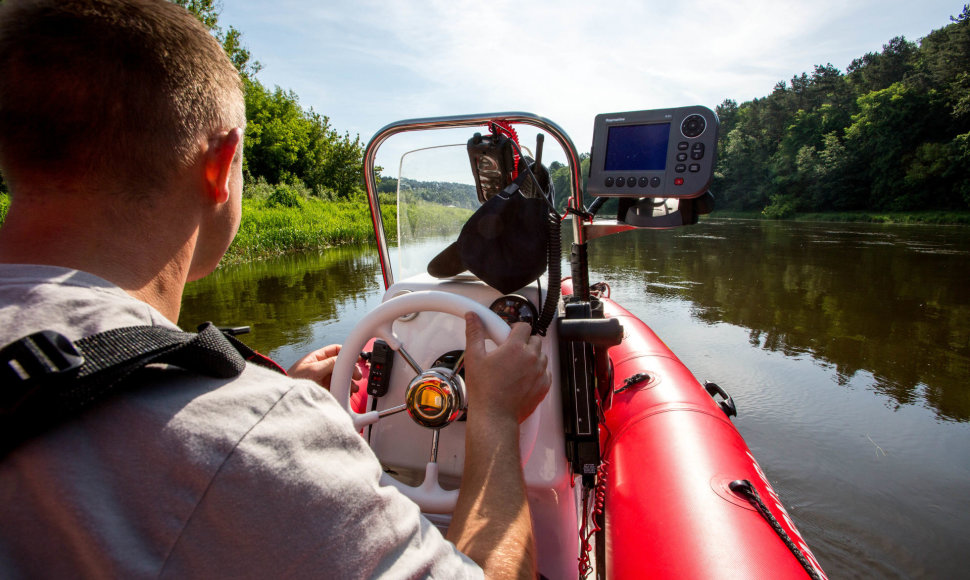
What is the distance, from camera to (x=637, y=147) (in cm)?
197

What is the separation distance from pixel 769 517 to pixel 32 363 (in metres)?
1.88

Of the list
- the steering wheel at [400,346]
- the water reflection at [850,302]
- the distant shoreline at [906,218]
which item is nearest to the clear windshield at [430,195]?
the steering wheel at [400,346]

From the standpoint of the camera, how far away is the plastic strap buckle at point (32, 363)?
1.43 ft

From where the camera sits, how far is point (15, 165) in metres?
0.63

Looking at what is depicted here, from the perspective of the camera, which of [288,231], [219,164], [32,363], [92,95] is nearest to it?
[32,363]

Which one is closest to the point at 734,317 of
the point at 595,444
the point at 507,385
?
the point at 595,444

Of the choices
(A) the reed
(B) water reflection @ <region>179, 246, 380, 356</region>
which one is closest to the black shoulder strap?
(B) water reflection @ <region>179, 246, 380, 356</region>

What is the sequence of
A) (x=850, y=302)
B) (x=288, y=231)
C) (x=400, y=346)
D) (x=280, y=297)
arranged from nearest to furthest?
1. (x=400, y=346)
2. (x=850, y=302)
3. (x=280, y=297)
4. (x=288, y=231)

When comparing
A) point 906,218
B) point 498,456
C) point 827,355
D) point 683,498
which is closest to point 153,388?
point 498,456

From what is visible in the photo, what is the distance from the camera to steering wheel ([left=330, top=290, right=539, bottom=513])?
126cm

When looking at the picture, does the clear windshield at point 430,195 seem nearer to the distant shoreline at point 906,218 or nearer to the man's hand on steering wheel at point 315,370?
the man's hand on steering wheel at point 315,370

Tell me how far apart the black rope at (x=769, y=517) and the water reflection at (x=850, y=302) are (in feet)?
11.7

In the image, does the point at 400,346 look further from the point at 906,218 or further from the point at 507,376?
Answer: the point at 906,218

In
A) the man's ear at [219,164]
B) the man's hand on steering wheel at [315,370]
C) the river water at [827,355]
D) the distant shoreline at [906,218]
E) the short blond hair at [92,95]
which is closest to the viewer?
the short blond hair at [92,95]
